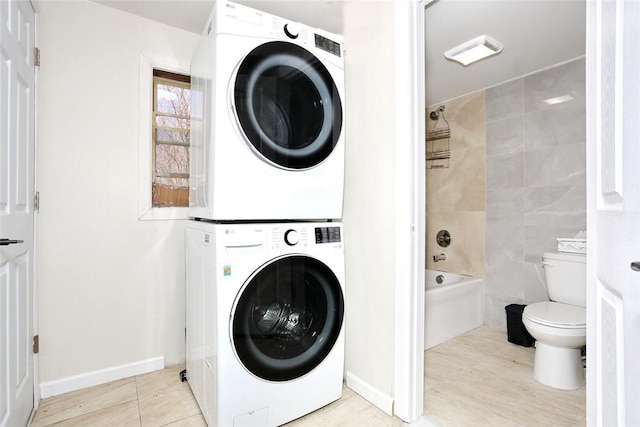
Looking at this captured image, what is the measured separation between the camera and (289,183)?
1557 millimetres

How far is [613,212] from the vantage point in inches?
30.7

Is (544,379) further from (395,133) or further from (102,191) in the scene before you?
(102,191)

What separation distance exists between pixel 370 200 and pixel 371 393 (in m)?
1.03

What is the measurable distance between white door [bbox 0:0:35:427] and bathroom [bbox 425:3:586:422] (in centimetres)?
217

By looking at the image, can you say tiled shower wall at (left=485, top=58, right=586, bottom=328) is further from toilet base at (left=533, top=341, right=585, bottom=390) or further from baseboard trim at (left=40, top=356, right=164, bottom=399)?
baseboard trim at (left=40, top=356, right=164, bottom=399)

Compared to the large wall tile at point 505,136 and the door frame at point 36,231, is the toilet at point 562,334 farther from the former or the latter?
the door frame at point 36,231

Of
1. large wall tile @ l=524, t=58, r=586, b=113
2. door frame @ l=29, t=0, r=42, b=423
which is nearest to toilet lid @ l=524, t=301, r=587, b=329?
large wall tile @ l=524, t=58, r=586, b=113

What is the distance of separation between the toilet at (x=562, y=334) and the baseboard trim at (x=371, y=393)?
1.08 m

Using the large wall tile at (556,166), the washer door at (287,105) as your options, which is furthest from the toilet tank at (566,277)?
the washer door at (287,105)

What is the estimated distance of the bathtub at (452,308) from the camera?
2.53 m

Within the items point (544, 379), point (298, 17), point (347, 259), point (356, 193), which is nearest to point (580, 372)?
point (544, 379)

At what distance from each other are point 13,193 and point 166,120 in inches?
39.4

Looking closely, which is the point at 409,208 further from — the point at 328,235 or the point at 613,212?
the point at 613,212

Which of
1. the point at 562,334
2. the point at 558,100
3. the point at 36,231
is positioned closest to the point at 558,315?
the point at 562,334
